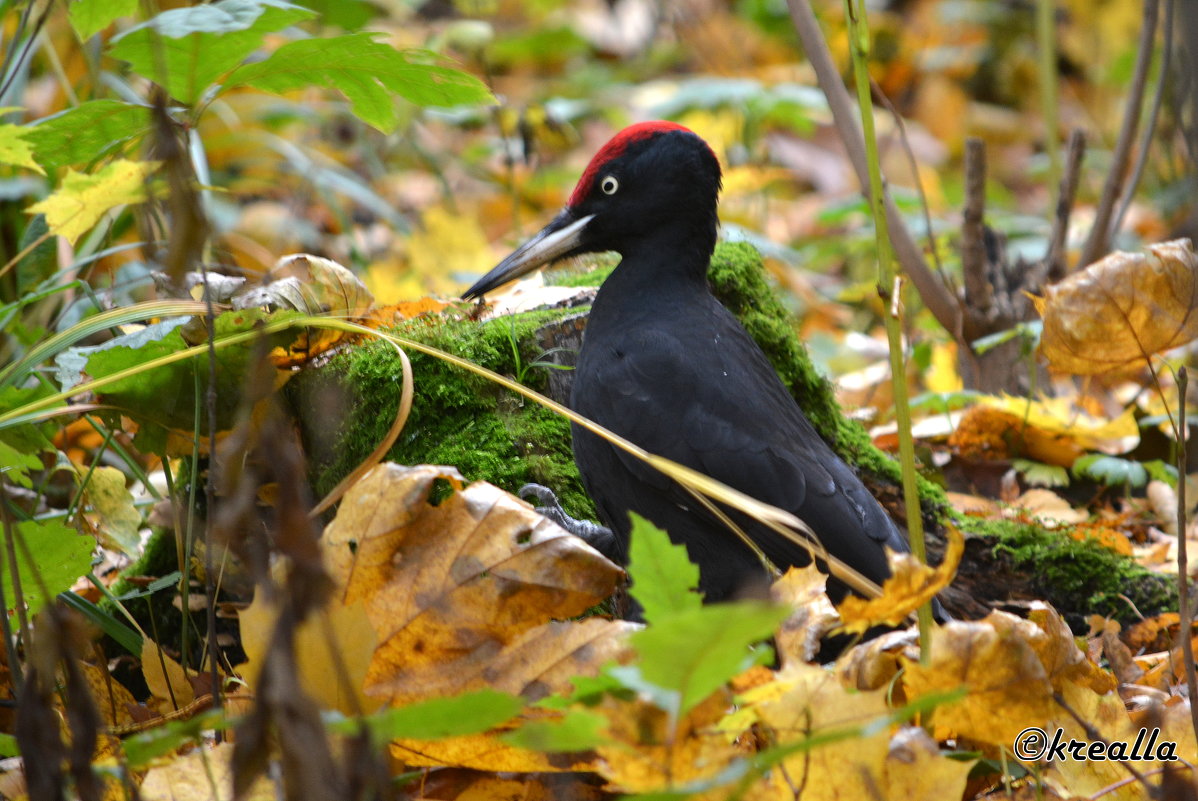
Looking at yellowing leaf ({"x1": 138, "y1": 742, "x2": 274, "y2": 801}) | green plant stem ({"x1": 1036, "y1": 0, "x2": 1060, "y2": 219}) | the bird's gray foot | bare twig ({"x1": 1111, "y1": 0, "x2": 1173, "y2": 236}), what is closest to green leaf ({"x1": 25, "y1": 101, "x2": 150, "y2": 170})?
the bird's gray foot

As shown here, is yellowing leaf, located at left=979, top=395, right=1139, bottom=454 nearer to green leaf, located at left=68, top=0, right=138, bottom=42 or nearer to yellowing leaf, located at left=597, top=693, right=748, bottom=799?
yellowing leaf, located at left=597, top=693, right=748, bottom=799

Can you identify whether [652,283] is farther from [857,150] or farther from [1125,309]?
[1125,309]

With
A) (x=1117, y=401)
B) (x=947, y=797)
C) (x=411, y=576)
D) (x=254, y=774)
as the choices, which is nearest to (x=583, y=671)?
(x=411, y=576)

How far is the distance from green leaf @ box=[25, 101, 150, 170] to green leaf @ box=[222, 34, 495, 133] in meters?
0.20

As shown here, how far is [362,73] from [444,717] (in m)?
1.44

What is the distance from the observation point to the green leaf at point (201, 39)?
1.94 m

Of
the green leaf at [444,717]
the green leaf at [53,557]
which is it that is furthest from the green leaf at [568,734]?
the green leaf at [53,557]

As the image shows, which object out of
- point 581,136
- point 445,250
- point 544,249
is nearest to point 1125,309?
point 544,249

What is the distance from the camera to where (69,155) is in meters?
2.17

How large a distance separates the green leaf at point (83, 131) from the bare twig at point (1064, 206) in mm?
2851

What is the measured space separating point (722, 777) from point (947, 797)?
47 centimetres

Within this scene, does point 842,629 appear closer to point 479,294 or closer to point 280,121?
point 479,294

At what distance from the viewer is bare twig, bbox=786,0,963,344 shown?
215 centimetres

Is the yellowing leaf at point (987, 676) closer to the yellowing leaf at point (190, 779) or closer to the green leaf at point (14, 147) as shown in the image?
the yellowing leaf at point (190, 779)
